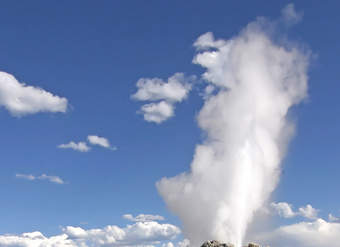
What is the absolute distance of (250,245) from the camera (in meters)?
161

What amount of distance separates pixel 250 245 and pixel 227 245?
428 inches

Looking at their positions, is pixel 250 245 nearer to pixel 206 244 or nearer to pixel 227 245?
pixel 227 245

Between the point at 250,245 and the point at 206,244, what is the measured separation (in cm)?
2176

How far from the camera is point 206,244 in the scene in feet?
553

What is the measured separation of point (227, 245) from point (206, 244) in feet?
36.6

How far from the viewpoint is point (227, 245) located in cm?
16300

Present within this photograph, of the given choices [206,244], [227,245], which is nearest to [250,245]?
[227,245]
